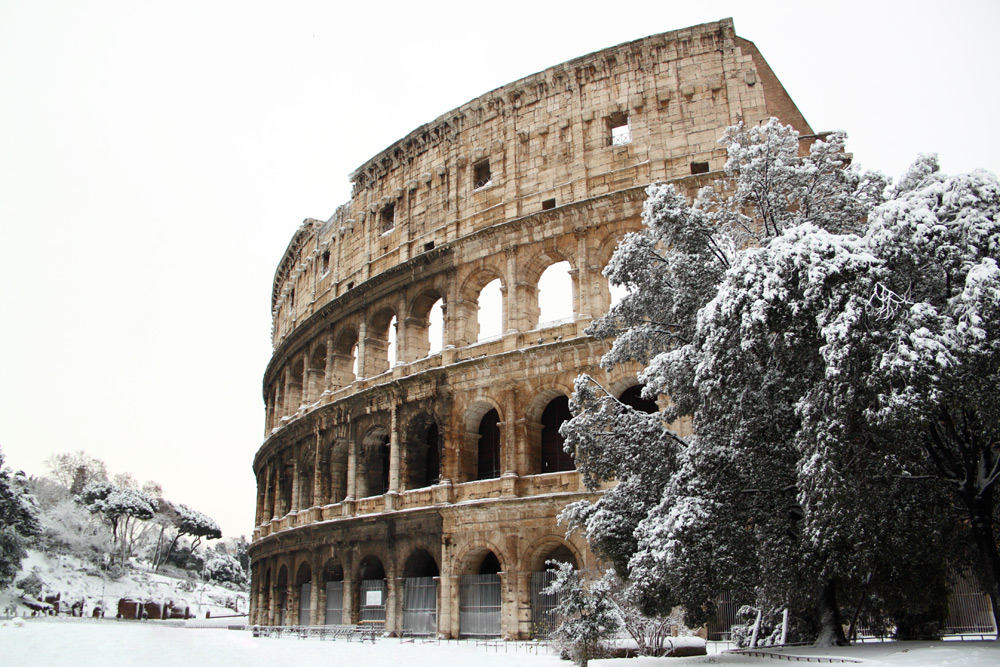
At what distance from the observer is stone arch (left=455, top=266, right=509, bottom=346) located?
61.9 feet

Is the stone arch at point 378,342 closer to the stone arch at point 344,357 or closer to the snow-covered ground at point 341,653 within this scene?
the stone arch at point 344,357

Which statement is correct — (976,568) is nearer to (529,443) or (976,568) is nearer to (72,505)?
(529,443)

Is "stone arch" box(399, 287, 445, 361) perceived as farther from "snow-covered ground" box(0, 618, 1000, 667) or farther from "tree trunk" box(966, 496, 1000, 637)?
"tree trunk" box(966, 496, 1000, 637)

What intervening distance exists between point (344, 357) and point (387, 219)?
427 centimetres

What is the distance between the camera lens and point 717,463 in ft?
30.6

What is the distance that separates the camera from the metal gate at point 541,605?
15211 mm

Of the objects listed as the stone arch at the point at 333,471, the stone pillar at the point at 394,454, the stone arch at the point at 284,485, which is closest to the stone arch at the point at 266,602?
the stone arch at the point at 284,485

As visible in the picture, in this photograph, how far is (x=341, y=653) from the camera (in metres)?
14.1

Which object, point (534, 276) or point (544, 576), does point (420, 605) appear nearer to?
point (544, 576)

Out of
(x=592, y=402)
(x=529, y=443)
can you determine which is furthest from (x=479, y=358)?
(x=592, y=402)

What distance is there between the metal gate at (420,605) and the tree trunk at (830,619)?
9.68 meters

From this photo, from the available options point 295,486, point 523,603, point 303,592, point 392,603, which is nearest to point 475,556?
point 523,603

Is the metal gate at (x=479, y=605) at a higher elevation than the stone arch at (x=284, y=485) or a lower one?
lower

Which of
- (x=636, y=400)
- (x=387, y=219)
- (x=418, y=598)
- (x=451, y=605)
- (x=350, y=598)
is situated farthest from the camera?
(x=387, y=219)
